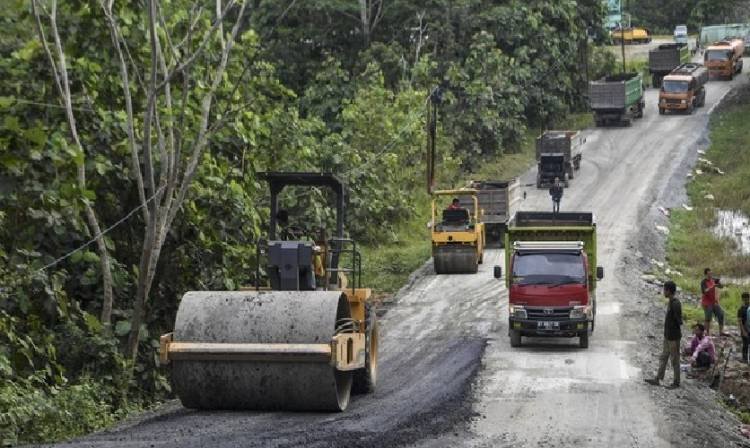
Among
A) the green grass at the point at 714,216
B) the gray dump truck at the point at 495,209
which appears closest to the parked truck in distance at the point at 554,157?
the green grass at the point at 714,216

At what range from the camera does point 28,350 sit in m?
18.5

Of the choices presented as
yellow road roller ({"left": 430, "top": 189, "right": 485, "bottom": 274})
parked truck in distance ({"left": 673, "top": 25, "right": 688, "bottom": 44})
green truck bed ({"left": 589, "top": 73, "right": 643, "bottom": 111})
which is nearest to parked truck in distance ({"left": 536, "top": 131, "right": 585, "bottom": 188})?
green truck bed ({"left": 589, "top": 73, "right": 643, "bottom": 111})

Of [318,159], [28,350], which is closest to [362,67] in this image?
[318,159]

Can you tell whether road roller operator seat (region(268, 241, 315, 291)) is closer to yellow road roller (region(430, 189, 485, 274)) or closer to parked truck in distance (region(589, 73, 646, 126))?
yellow road roller (region(430, 189, 485, 274))

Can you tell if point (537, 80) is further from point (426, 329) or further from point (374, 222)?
point (426, 329)

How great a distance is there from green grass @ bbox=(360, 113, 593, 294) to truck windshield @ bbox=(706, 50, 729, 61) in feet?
81.6

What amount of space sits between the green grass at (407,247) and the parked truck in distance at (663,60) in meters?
21.6

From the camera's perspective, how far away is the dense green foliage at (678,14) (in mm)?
99588

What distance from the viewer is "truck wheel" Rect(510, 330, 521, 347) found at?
85.1 ft

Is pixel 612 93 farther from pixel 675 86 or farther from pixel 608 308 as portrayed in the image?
pixel 608 308

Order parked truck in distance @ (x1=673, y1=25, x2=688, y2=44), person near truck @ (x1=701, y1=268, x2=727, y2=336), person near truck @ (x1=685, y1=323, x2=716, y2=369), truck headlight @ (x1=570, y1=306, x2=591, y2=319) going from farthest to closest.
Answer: parked truck in distance @ (x1=673, y1=25, x2=688, y2=44) < person near truck @ (x1=701, y1=268, x2=727, y2=336) < truck headlight @ (x1=570, y1=306, x2=591, y2=319) < person near truck @ (x1=685, y1=323, x2=716, y2=369)

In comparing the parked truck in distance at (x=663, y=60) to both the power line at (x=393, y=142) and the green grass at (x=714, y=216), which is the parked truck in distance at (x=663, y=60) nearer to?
the green grass at (x=714, y=216)

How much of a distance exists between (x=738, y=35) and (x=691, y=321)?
65.9 m

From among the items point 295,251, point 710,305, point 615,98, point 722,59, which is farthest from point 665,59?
point 295,251
